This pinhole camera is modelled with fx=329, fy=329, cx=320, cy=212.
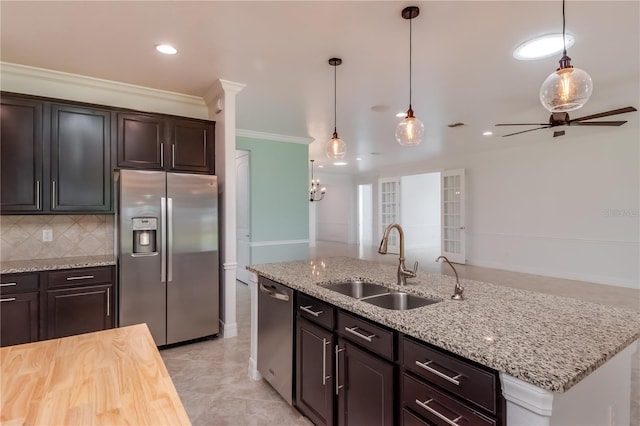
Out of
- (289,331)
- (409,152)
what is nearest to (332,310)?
(289,331)

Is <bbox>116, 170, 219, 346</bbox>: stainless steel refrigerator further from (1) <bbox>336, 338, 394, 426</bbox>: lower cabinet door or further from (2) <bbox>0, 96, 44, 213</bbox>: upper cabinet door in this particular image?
(1) <bbox>336, 338, 394, 426</bbox>: lower cabinet door

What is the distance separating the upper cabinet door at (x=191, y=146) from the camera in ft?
11.3

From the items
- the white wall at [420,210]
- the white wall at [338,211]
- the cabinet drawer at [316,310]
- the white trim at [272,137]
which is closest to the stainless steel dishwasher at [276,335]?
the cabinet drawer at [316,310]

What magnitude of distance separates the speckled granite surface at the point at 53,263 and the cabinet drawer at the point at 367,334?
2.38 m

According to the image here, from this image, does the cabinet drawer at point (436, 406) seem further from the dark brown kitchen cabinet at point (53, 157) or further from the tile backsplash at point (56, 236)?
the tile backsplash at point (56, 236)

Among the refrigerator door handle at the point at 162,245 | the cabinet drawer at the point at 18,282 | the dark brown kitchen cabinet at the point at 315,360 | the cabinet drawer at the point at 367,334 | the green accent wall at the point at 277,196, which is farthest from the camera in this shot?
the green accent wall at the point at 277,196

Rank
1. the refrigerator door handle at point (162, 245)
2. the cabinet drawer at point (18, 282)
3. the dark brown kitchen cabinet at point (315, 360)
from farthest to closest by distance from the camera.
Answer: the refrigerator door handle at point (162, 245), the cabinet drawer at point (18, 282), the dark brown kitchen cabinet at point (315, 360)

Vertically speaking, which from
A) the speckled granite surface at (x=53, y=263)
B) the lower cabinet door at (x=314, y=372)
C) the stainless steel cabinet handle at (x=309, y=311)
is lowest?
the lower cabinet door at (x=314, y=372)

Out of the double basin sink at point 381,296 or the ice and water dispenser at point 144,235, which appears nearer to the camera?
the double basin sink at point 381,296

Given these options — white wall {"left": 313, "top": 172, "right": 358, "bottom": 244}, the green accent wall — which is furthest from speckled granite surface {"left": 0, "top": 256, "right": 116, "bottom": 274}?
white wall {"left": 313, "top": 172, "right": 358, "bottom": 244}

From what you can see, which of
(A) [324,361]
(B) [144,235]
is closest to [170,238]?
(B) [144,235]

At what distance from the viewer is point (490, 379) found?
1090 mm

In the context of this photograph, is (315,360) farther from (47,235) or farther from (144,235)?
(47,235)

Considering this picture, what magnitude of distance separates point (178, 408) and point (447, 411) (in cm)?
94
